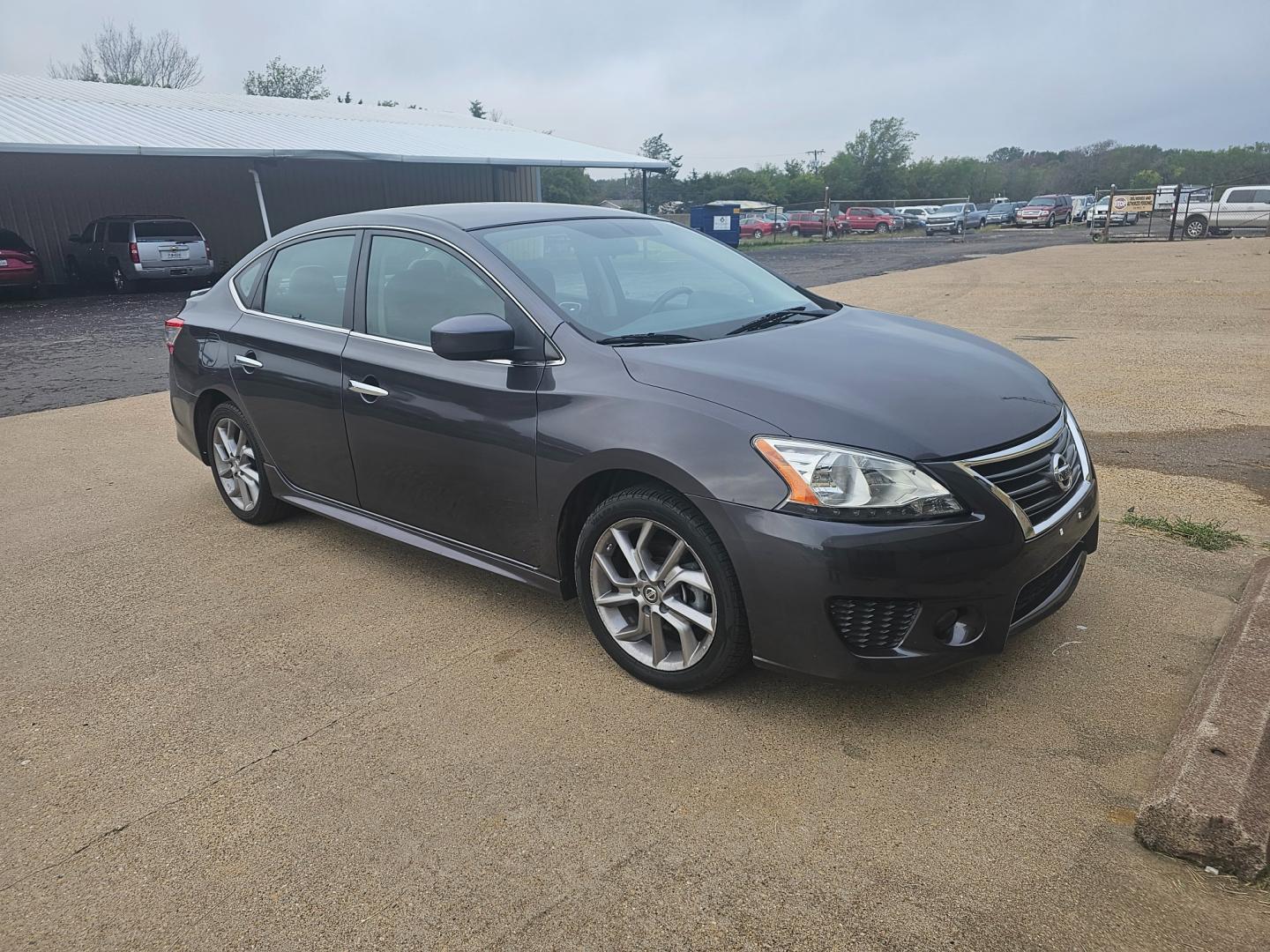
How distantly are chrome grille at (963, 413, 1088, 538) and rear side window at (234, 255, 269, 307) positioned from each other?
12.2 feet

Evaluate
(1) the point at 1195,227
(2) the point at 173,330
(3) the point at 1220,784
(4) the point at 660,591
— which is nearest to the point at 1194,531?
(3) the point at 1220,784

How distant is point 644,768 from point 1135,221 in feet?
144

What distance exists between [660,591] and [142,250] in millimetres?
22005

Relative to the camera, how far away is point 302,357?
14.1 feet

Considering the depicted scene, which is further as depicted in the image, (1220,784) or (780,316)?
(780,316)

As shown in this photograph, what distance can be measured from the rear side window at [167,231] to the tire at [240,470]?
19133 mm

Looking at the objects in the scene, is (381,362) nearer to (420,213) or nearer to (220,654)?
(420,213)

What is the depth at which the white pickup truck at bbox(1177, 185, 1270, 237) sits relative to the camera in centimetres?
2989

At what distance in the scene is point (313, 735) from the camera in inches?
120

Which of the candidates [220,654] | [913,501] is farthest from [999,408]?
[220,654]

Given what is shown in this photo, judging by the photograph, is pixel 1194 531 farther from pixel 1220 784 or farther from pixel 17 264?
pixel 17 264

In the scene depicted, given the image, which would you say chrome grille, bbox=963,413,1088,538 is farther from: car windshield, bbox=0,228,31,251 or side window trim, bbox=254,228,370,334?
car windshield, bbox=0,228,31,251

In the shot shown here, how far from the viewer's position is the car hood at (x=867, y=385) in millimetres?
2826

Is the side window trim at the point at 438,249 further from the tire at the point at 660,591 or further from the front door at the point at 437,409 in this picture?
the tire at the point at 660,591
